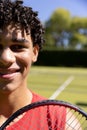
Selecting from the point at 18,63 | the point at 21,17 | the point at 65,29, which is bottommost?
the point at 65,29

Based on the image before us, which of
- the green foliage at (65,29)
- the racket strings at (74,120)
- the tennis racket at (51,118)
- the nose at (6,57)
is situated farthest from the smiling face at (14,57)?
the green foliage at (65,29)

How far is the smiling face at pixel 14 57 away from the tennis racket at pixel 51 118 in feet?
0.62

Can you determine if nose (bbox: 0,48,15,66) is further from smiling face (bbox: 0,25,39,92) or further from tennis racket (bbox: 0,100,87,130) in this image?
tennis racket (bbox: 0,100,87,130)

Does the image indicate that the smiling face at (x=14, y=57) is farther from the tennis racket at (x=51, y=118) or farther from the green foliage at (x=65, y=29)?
the green foliage at (x=65, y=29)

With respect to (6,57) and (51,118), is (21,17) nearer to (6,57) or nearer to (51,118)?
(6,57)

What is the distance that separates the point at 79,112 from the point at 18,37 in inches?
21.3

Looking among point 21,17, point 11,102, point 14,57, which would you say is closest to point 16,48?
point 14,57

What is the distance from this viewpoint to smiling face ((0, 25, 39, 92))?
2318 mm

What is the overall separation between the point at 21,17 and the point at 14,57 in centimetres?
23

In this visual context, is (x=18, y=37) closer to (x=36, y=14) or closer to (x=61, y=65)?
(x=36, y=14)

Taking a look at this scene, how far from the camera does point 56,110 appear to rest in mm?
2492

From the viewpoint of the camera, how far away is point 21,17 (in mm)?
2414

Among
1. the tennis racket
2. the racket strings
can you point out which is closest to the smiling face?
the tennis racket

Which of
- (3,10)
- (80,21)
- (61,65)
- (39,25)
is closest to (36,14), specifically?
(39,25)
